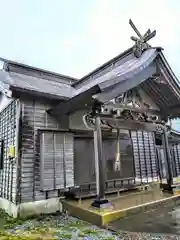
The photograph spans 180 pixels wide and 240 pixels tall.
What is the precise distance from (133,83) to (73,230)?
12.3ft

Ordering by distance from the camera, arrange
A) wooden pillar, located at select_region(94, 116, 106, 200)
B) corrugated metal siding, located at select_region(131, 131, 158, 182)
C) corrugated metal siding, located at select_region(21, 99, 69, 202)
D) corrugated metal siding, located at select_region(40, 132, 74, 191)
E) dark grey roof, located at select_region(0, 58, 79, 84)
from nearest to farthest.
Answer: wooden pillar, located at select_region(94, 116, 106, 200)
corrugated metal siding, located at select_region(21, 99, 69, 202)
corrugated metal siding, located at select_region(40, 132, 74, 191)
dark grey roof, located at select_region(0, 58, 79, 84)
corrugated metal siding, located at select_region(131, 131, 158, 182)

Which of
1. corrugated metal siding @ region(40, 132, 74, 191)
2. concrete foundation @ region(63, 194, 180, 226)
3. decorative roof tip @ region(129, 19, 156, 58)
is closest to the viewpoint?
concrete foundation @ region(63, 194, 180, 226)

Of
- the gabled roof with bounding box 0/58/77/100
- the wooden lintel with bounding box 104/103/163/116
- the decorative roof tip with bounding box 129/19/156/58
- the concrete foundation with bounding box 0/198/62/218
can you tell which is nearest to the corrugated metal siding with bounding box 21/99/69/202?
the concrete foundation with bounding box 0/198/62/218

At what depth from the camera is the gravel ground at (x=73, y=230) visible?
11.3 ft

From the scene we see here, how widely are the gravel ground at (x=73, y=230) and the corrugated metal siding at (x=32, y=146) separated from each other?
68 centimetres

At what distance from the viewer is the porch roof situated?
467 cm

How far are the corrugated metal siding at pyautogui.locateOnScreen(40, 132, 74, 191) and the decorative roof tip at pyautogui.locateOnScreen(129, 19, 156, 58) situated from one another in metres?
3.09

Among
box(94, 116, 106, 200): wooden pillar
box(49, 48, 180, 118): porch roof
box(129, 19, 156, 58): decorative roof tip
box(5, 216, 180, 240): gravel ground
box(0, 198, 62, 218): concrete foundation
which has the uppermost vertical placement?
box(129, 19, 156, 58): decorative roof tip

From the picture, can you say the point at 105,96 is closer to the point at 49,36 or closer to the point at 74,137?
the point at 74,137

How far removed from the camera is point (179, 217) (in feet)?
14.5

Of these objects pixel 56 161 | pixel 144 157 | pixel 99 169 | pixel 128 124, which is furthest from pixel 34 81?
pixel 144 157

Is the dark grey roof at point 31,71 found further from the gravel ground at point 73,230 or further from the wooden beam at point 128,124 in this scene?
the gravel ground at point 73,230

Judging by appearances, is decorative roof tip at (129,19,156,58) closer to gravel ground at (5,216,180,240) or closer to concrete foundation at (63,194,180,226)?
concrete foundation at (63,194,180,226)

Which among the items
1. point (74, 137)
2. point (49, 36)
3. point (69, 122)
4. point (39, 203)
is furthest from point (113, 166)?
point (49, 36)
